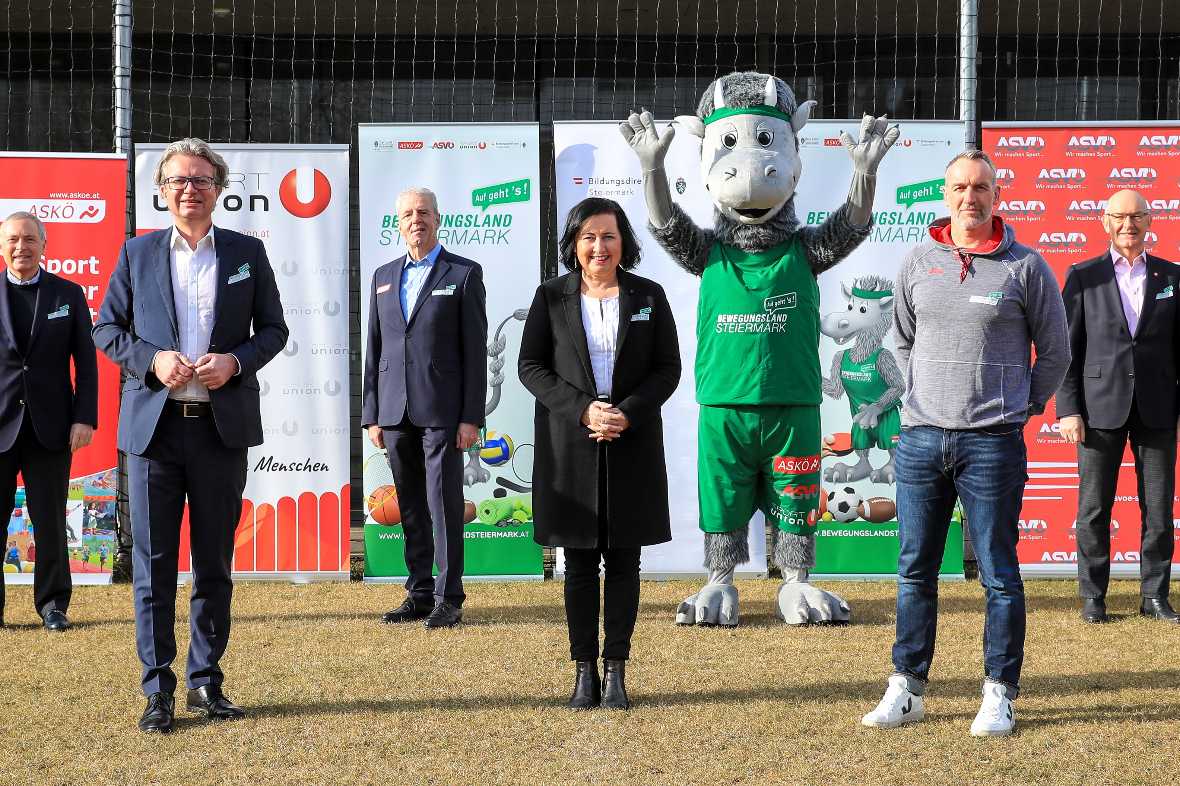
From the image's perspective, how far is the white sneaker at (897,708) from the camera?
3.60 meters

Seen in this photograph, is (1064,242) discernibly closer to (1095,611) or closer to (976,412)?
(1095,611)

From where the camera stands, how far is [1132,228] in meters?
5.40

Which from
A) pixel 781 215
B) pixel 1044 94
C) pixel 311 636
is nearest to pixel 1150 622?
pixel 781 215

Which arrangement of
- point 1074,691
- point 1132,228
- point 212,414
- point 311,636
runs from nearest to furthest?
point 212,414 → point 1074,691 → point 311,636 → point 1132,228

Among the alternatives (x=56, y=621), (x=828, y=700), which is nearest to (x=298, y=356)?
(x=56, y=621)

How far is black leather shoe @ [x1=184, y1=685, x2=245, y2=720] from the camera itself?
148 inches

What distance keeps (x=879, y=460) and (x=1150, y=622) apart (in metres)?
1.51

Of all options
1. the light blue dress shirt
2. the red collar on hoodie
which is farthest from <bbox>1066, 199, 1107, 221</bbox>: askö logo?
the light blue dress shirt

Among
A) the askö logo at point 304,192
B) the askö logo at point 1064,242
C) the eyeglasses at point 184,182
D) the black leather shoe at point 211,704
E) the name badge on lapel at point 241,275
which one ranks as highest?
the askö logo at point 304,192

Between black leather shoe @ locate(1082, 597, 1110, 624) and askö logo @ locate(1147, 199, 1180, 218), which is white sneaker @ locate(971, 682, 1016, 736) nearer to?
black leather shoe @ locate(1082, 597, 1110, 624)

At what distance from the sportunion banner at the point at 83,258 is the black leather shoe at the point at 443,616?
1983 millimetres

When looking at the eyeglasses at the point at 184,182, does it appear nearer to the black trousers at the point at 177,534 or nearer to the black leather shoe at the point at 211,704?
the black trousers at the point at 177,534

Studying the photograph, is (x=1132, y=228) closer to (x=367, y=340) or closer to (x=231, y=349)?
(x=367, y=340)

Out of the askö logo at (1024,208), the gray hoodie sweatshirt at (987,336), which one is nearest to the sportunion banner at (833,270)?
the askö logo at (1024,208)
